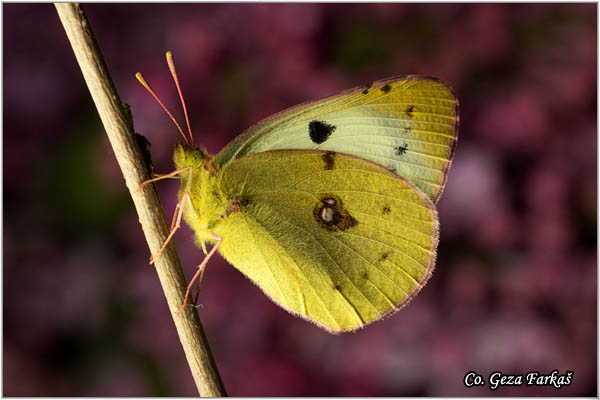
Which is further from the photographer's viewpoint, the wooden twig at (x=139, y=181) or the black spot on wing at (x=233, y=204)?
the black spot on wing at (x=233, y=204)

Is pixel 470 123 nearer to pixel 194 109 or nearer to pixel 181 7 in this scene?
pixel 194 109

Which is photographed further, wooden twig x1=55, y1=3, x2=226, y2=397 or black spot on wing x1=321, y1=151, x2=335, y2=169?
black spot on wing x1=321, y1=151, x2=335, y2=169

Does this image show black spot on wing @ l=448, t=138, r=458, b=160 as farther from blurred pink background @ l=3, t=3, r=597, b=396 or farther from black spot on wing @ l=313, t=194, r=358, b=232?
blurred pink background @ l=3, t=3, r=597, b=396

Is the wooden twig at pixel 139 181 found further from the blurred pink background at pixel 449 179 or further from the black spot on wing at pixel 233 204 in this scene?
the blurred pink background at pixel 449 179

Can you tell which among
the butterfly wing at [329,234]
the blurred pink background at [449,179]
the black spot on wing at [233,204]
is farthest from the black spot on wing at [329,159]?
the blurred pink background at [449,179]

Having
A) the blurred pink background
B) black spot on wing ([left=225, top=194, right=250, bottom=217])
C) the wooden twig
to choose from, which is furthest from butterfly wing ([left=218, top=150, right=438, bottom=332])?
the blurred pink background

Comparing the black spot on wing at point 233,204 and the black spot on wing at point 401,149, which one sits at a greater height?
the black spot on wing at point 401,149

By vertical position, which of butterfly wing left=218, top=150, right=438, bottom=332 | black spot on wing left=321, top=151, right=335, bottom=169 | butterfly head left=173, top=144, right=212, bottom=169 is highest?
butterfly head left=173, top=144, right=212, bottom=169

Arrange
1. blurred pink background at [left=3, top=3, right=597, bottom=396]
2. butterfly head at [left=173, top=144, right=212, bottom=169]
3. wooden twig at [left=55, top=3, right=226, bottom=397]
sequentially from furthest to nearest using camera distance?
blurred pink background at [left=3, top=3, right=597, bottom=396] → butterfly head at [left=173, top=144, right=212, bottom=169] → wooden twig at [left=55, top=3, right=226, bottom=397]
